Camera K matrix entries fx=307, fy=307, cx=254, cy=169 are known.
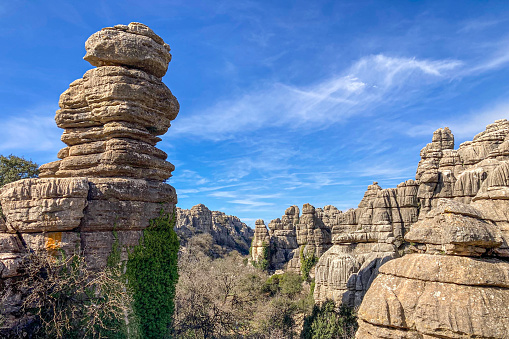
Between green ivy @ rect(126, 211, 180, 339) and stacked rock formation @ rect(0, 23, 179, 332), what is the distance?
0.53m

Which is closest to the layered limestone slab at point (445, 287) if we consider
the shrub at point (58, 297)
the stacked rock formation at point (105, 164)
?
the shrub at point (58, 297)

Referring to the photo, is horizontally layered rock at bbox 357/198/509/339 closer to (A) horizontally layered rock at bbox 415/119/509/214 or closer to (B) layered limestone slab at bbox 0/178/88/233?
(B) layered limestone slab at bbox 0/178/88/233

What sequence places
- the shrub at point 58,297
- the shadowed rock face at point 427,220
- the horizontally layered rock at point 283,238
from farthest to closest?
the horizontally layered rock at point 283,238
the shrub at point 58,297
the shadowed rock face at point 427,220

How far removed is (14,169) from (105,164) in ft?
42.1

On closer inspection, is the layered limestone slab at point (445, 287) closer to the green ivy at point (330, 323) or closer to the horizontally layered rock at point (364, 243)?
the green ivy at point (330, 323)

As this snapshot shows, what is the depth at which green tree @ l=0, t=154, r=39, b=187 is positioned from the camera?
19705 mm

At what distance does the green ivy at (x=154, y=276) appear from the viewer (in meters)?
Answer: 11.8

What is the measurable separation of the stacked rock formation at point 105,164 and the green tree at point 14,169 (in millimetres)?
8931

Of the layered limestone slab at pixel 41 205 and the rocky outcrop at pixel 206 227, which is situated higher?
the rocky outcrop at pixel 206 227

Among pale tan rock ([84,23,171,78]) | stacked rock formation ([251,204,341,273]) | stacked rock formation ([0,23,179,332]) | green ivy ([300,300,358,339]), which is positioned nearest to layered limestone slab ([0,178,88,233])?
stacked rock formation ([0,23,179,332])

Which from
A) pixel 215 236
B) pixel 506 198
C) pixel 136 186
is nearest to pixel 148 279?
pixel 136 186

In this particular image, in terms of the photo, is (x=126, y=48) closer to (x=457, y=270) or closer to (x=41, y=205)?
(x=41, y=205)

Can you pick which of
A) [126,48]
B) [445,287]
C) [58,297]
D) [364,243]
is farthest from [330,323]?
[126,48]

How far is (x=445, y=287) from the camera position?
6961 mm
